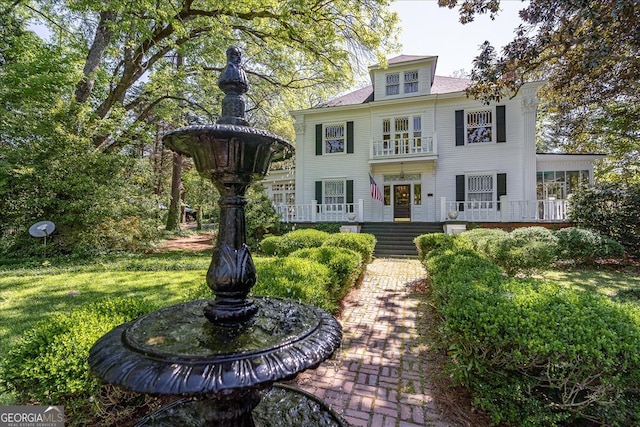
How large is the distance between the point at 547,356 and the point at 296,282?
2.43 meters

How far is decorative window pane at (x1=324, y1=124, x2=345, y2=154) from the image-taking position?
15766 mm

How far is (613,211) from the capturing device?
29.9 feet

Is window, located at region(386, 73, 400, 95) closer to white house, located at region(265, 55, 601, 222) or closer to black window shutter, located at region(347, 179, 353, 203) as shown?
white house, located at region(265, 55, 601, 222)

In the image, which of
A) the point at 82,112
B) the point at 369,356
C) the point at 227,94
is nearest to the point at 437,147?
the point at 369,356

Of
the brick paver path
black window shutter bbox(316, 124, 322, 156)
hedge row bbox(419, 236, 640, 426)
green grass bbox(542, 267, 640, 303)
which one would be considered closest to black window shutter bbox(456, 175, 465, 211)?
green grass bbox(542, 267, 640, 303)

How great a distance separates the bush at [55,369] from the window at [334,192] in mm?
13778

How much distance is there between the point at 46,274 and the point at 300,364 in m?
9.26

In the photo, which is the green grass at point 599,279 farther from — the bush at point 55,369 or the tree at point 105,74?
the tree at point 105,74

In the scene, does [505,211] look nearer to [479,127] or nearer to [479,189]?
[479,189]

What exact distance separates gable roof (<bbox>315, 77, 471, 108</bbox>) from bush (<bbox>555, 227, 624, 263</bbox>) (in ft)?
29.7

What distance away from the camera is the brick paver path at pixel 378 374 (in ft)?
8.30

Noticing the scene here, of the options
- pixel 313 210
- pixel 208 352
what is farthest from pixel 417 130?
pixel 208 352

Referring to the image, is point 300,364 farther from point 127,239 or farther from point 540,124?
point 540,124

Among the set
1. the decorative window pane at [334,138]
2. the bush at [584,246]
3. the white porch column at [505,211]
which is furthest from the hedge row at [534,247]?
the decorative window pane at [334,138]
